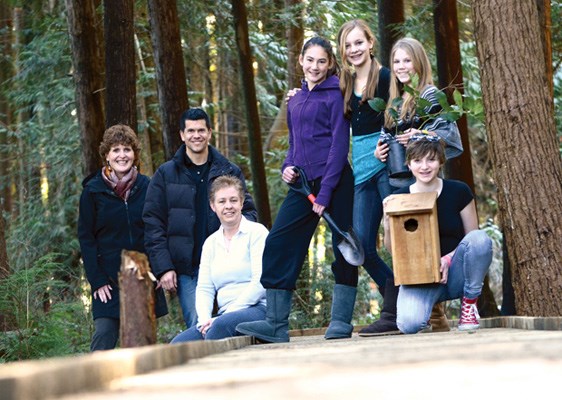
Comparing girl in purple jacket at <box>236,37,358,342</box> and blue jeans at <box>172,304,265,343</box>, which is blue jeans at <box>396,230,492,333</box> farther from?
blue jeans at <box>172,304,265,343</box>

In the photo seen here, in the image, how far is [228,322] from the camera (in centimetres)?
909

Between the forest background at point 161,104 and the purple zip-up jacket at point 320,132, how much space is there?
3582mm

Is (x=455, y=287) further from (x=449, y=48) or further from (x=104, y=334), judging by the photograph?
(x=449, y=48)

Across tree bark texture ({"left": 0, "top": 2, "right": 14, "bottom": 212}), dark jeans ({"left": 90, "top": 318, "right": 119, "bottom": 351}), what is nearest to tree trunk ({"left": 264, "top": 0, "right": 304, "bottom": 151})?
tree bark texture ({"left": 0, "top": 2, "right": 14, "bottom": 212})

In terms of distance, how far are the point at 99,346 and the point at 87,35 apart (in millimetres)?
9141

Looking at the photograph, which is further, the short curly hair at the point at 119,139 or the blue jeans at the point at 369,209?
the short curly hair at the point at 119,139

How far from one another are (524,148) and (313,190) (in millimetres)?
1816

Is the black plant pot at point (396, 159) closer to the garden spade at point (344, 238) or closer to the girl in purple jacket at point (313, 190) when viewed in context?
the girl in purple jacket at point (313, 190)

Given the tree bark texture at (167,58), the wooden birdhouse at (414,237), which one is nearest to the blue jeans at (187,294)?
the wooden birdhouse at (414,237)

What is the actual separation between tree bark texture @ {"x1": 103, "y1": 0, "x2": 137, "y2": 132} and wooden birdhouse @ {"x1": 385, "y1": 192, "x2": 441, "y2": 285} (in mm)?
6882

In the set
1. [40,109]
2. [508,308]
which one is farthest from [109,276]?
[40,109]

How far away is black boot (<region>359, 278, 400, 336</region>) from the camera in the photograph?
31.9ft

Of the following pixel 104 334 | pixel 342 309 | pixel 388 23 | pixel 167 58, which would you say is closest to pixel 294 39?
pixel 388 23

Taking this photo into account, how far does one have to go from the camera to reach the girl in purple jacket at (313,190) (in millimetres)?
9211
